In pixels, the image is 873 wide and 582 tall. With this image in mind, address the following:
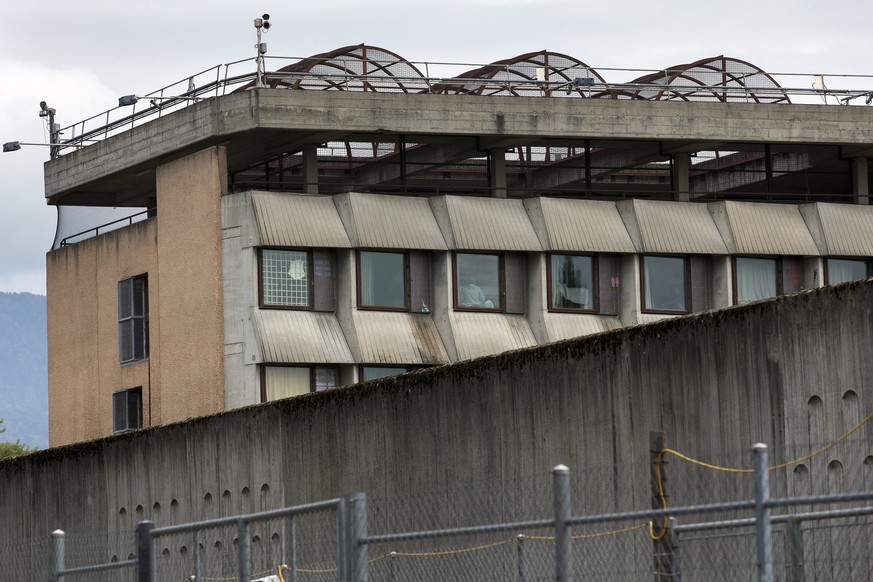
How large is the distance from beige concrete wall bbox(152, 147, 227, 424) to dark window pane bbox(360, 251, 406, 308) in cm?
364

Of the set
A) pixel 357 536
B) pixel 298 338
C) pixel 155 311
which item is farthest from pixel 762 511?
pixel 155 311

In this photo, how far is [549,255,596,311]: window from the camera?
45.0 m

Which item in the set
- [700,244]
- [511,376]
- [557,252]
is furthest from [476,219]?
[511,376]

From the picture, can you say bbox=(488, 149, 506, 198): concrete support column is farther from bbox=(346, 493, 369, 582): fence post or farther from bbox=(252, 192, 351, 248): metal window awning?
bbox=(346, 493, 369, 582): fence post

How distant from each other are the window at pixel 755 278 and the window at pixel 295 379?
1107 centimetres

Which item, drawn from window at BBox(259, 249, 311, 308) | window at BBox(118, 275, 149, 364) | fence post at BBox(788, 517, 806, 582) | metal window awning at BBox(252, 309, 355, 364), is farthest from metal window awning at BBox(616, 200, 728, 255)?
fence post at BBox(788, 517, 806, 582)

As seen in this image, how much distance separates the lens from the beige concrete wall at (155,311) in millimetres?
44125

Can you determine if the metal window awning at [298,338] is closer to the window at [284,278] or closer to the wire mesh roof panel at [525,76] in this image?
the window at [284,278]

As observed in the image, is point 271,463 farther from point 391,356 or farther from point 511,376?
point 391,356

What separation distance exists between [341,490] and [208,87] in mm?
21847

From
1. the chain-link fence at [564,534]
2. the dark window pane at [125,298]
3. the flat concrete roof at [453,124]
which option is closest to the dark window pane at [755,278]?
the flat concrete roof at [453,124]

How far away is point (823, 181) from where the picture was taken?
51.0 meters

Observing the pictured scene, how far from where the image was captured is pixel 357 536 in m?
12.7

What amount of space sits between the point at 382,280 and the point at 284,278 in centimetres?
252
